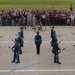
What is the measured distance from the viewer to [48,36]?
29.7 meters

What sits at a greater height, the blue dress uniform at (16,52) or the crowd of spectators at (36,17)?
the crowd of spectators at (36,17)

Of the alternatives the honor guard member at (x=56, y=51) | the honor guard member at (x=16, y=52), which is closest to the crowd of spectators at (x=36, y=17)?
the honor guard member at (x=16, y=52)

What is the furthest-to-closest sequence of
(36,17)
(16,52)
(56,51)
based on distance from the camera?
1. (36,17)
2. (56,51)
3. (16,52)

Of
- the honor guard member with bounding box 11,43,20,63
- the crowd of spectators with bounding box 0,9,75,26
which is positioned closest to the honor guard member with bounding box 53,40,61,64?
the honor guard member with bounding box 11,43,20,63

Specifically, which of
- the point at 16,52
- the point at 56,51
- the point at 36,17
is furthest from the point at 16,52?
the point at 36,17

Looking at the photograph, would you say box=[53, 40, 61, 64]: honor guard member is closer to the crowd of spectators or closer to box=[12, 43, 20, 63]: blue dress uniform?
box=[12, 43, 20, 63]: blue dress uniform

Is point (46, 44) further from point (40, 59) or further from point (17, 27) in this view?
point (17, 27)

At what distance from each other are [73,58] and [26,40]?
693 cm

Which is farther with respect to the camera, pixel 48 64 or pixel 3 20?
pixel 3 20

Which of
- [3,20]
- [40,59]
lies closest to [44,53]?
[40,59]

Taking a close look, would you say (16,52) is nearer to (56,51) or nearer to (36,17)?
(56,51)

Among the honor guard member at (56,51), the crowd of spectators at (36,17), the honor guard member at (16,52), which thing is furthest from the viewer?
the crowd of spectators at (36,17)

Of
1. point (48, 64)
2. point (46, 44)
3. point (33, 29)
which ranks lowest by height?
point (48, 64)

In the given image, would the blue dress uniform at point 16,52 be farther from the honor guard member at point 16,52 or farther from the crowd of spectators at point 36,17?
the crowd of spectators at point 36,17
